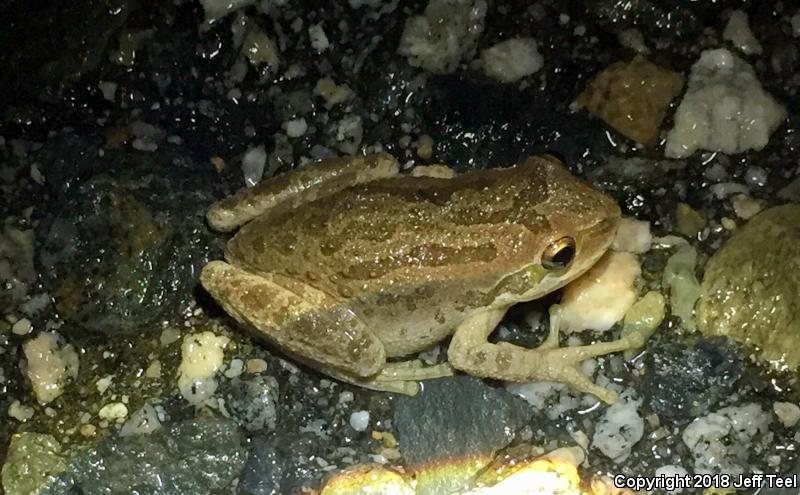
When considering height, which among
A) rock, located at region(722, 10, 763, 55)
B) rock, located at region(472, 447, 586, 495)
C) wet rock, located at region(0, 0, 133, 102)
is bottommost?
rock, located at region(472, 447, 586, 495)

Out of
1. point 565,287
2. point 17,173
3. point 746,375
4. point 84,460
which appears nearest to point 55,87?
point 17,173

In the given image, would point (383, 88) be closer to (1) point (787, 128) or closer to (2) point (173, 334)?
(2) point (173, 334)

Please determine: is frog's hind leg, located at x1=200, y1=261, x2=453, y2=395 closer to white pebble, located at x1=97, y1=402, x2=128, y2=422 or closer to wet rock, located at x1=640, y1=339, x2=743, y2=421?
white pebble, located at x1=97, y1=402, x2=128, y2=422

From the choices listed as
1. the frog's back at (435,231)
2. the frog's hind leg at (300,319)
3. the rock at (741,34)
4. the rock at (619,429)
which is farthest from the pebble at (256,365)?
the rock at (741,34)

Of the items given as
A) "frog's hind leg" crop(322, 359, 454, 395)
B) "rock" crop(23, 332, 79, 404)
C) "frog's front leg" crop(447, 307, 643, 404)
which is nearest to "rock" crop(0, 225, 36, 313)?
"rock" crop(23, 332, 79, 404)

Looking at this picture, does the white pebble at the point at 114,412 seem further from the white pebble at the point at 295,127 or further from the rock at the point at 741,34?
the rock at the point at 741,34
